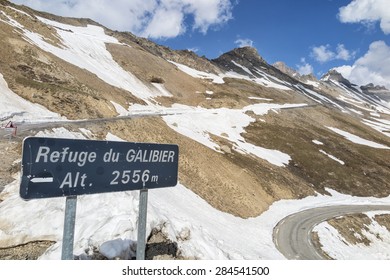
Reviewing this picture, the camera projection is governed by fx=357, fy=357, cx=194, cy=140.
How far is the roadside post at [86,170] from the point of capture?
6094mm

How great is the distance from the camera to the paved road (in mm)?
28969

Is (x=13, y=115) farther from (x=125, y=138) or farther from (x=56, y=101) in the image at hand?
(x=125, y=138)

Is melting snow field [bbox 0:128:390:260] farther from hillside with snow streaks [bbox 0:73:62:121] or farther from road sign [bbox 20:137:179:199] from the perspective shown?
hillside with snow streaks [bbox 0:73:62:121]

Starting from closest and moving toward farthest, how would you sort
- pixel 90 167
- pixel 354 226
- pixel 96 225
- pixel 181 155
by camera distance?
pixel 90 167 → pixel 96 225 → pixel 354 226 → pixel 181 155

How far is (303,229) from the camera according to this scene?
35031mm

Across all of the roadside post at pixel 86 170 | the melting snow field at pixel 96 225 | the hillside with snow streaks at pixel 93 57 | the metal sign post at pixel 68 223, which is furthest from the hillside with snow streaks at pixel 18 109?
the metal sign post at pixel 68 223

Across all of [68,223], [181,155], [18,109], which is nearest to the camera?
[68,223]

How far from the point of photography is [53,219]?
39.4ft

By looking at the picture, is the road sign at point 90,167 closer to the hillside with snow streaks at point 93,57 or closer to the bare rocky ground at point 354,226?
the bare rocky ground at point 354,226

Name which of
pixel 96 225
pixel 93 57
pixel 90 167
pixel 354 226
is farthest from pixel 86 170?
pixel 93 57

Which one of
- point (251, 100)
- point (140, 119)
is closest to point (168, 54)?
point (251, 100)

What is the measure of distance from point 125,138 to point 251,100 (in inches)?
2958

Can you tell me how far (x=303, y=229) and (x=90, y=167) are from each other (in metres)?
31.9

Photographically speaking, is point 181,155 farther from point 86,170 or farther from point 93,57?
point 93,57
